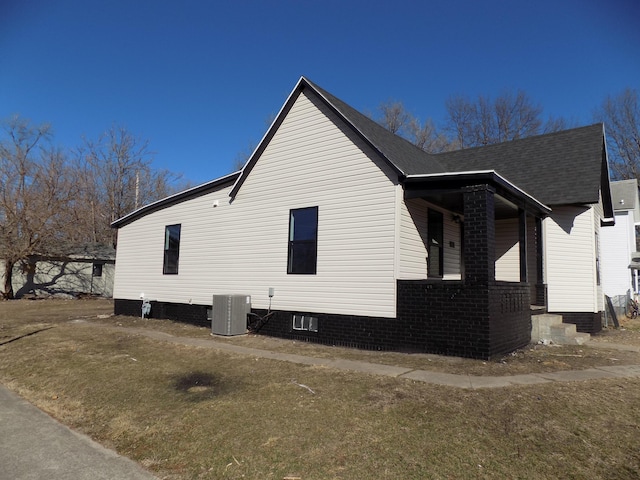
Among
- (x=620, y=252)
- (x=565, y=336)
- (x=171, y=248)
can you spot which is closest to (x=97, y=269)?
(x=171, y=248)

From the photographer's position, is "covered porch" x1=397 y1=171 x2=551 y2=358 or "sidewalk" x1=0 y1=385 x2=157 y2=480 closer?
"sidewalk" x1=0 y1=385 x2=157 y2=480

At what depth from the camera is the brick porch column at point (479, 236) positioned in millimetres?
8195

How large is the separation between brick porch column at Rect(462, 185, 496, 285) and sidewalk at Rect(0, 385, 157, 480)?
6.60 metres

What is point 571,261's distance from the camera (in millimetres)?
12648

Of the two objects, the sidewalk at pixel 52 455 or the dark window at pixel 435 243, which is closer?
the sidewalk at pixel 52 455

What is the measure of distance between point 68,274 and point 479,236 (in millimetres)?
28235

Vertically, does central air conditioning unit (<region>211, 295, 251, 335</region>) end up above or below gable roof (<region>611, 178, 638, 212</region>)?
below

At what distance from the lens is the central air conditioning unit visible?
1132 centimetres

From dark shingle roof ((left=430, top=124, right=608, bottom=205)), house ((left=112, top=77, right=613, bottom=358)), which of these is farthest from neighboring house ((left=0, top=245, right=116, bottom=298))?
dark shingle roof ((left=430, top=124, right=608, bottom=205))

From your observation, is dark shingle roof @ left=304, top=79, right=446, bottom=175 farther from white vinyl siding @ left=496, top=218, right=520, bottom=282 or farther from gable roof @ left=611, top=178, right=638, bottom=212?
gable roof @ left=611, top=178, right=638, bottom=212

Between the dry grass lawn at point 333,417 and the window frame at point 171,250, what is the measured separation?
20.4ft

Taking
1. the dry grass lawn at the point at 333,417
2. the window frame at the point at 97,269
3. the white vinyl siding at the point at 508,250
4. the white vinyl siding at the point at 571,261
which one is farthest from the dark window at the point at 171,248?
the window frame at the point at 97,269

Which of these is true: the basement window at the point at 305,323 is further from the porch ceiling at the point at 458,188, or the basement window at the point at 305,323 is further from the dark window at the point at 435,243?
the porch ceiling at the point at 458,188

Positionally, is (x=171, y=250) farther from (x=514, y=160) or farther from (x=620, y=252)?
(x=620, y=252)
